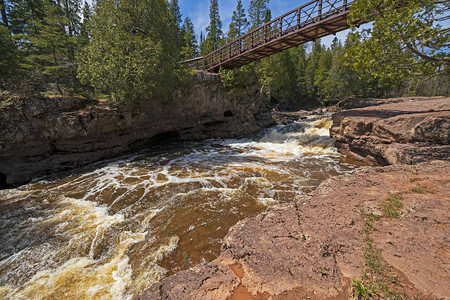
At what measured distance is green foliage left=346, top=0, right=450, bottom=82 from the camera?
5.42m

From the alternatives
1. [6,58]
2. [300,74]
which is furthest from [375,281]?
[300,74]

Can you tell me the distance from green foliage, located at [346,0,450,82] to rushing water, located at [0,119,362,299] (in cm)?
Result: 505

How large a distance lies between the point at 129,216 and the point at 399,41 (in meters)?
10.9

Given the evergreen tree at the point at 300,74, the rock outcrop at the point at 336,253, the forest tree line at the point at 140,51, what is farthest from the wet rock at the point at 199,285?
the evergreen tree at the point at 300,74

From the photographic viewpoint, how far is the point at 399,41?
6.19m

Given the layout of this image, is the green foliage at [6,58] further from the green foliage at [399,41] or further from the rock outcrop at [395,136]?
the rock outcrop at [395,136]

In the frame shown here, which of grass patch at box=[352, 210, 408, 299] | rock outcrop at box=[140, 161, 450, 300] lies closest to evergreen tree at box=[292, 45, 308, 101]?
rock outcrop at box=[140, 161, 450, 300]

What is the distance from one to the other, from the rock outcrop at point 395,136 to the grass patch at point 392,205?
4.66 m

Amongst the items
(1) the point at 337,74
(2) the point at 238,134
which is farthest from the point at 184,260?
(1) the point at 337,74

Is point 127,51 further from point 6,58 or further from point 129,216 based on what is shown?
point 129,216

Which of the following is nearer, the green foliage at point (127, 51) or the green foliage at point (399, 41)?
the green foliage at point (399, 41)

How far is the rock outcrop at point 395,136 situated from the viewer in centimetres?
708

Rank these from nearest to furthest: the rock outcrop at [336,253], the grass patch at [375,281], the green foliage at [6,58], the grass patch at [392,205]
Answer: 1. the grass patch at [375,281]
2. the rock outcrop at [336,253]
3. the grass patch at [392,205]
4. the green foliage at [6,58]

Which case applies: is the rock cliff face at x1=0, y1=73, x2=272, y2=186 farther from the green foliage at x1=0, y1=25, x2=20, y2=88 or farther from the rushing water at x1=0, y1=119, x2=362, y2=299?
the green foliage at x1=0, y1=25, x2=20, y2=88
